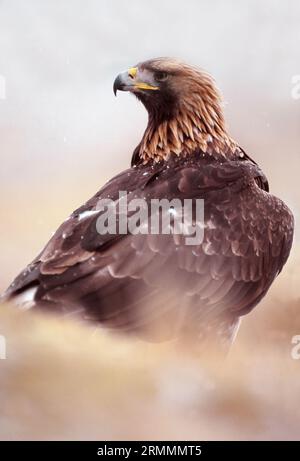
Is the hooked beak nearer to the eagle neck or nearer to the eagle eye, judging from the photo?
the eagle eye

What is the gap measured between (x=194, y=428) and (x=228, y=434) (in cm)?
15

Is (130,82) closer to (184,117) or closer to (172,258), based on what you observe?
(184,117)

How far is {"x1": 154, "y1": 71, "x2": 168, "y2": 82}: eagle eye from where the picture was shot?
12.4 ft

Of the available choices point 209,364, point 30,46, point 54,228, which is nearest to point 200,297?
point 209,364

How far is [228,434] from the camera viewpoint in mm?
3318

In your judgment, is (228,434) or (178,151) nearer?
(228,434)

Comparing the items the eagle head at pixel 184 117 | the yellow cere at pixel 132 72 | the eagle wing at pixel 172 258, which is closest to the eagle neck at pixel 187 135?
the eagle head at pixel 184 117

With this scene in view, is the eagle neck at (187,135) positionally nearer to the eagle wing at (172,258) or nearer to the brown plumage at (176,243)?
the brown plumage at (176,243)

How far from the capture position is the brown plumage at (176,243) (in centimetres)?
338

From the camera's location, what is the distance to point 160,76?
3807 millimetres

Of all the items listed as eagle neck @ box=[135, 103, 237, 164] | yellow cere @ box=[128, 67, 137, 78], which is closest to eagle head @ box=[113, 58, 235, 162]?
eagle neck @ box=[135, 103, 237, 164]

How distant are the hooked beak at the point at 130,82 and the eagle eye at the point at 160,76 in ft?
0.18
